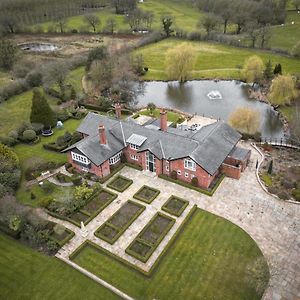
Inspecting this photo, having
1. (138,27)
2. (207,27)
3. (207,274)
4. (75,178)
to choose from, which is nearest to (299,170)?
(207,274)

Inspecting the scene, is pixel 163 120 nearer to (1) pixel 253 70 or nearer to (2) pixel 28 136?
(2) pixel 28 136

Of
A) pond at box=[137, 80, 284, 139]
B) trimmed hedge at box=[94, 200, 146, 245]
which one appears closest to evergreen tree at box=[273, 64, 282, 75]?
pond at box=[137, 80, 284, 139]

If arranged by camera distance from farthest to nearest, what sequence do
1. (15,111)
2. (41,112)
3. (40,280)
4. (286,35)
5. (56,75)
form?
(286,35), (56,75), (15,111), (41,112), (40,280)

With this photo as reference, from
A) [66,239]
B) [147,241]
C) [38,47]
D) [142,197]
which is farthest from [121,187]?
[38,47]

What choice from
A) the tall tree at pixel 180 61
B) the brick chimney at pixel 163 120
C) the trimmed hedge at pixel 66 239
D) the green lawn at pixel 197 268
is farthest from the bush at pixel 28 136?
the tall tree at pixel 180 61

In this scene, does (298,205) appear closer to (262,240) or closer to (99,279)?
(262,240)

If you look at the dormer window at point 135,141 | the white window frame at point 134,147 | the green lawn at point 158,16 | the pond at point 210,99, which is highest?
the green lawn at point 158,16

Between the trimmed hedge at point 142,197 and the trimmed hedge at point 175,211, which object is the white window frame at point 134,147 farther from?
the trimmed hedge at point 175,211
